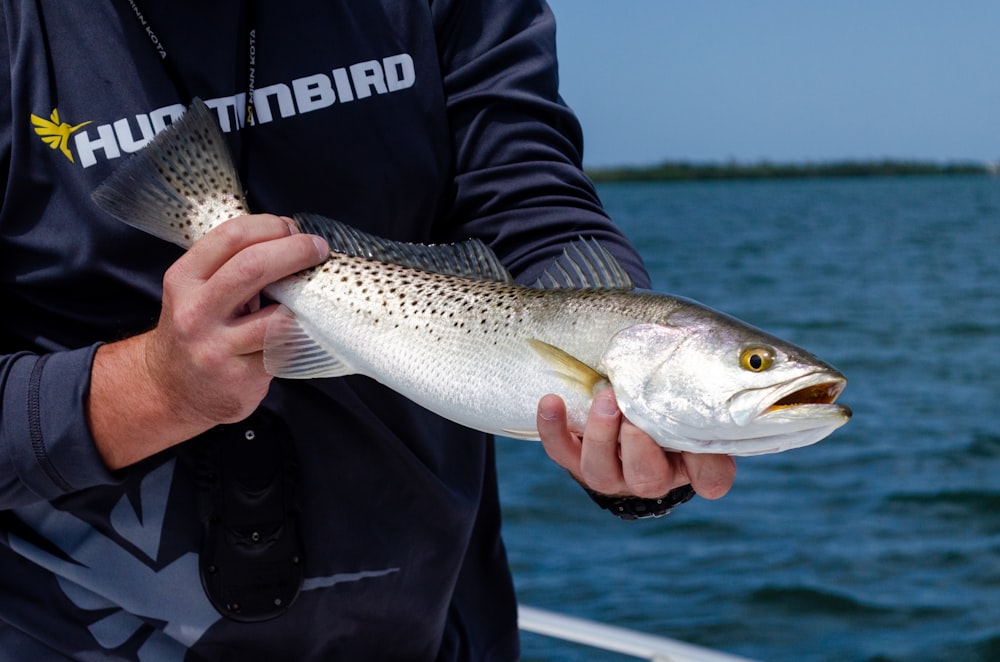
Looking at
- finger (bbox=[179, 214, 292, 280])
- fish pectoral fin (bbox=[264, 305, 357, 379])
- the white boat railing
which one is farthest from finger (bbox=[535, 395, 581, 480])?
the white boat railing

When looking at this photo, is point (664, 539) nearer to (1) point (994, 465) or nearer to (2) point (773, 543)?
(2) point (773, 543)

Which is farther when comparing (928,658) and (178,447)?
(928,658)

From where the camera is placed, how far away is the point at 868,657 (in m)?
7.01

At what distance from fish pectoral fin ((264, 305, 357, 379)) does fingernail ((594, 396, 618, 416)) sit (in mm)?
553

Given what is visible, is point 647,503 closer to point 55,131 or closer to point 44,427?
point 44,427

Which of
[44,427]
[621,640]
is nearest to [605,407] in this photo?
[44,427]

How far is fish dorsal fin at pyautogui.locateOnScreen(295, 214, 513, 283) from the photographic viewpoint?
2.35 m

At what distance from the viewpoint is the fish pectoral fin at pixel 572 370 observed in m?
2.11

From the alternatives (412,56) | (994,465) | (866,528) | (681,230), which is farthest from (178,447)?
(681,230)

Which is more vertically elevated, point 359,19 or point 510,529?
point 359,19

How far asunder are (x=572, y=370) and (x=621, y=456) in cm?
19

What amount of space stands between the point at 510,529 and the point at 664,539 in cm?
139

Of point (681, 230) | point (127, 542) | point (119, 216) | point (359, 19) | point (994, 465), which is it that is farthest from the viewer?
point (681, 230)

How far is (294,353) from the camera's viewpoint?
7.19 feet
